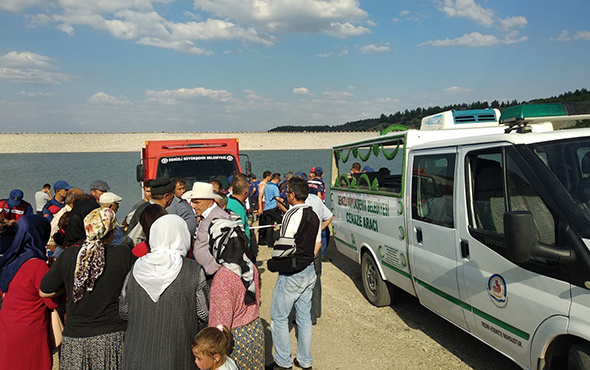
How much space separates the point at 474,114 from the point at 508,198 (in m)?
2.59

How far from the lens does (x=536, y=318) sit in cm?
319

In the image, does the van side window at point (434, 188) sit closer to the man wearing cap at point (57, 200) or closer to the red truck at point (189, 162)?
the red truck at point (189, 162)

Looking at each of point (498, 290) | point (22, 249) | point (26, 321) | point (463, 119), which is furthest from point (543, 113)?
point (22, 249)

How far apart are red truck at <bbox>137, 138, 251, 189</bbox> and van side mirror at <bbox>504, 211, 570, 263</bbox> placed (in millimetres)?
7967

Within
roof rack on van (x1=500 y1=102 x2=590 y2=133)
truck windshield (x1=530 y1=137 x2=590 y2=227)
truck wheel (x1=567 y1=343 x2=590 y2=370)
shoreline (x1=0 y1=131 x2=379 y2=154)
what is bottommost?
truck wheel (x1=567 y1=343 x2=590 y2=370)

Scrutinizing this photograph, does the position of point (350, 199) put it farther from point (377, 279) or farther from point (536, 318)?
point (536, 318)

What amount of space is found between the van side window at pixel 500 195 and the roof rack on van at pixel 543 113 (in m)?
0.49

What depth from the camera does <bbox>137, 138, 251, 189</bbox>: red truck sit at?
10250 mm

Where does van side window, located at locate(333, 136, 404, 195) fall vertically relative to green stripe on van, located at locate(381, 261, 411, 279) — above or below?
above

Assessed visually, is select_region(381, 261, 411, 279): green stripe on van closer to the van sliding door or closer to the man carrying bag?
the van sliding door

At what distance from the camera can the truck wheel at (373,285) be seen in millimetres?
6270

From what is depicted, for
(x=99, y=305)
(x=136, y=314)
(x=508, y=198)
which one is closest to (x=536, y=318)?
(x=508, y=198)

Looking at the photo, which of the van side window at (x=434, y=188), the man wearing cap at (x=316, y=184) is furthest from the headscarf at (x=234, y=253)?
the man wearing cap at (x=316, y=184)

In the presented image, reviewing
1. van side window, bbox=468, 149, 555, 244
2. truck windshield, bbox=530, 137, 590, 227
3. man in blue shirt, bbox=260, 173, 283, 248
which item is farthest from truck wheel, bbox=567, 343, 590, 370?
man in blue shirt, bbox=260, 173, 283, 248
